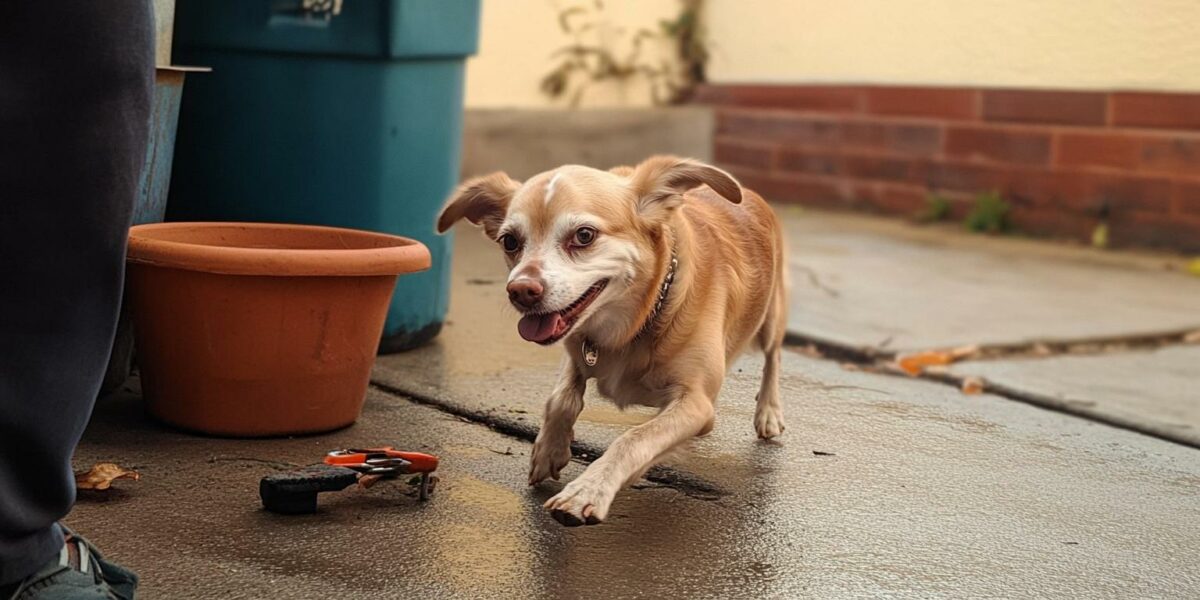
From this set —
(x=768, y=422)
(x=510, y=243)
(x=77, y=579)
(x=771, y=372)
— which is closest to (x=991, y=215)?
(x=771, y=372)

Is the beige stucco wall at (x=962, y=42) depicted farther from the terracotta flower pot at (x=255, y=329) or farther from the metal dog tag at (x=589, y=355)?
the terracotta flower pot at (x=255, y=329)

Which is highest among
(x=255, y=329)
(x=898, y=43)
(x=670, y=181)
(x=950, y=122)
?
(x=898, y=43)

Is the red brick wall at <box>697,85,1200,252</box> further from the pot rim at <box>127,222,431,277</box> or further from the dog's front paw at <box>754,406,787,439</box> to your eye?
the pot rim at <box>127,222,431,277</box>

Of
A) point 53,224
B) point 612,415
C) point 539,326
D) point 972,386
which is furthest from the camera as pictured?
point 972,386

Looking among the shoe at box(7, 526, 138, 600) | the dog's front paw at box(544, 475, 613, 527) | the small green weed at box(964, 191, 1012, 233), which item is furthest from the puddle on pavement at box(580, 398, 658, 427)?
the small green weed at box(964, 191, 1012, 233)

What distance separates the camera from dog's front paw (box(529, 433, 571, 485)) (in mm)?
2898

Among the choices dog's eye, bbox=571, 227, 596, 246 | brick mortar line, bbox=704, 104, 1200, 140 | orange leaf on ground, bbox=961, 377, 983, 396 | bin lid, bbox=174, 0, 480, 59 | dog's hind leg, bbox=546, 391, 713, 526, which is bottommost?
orange leaf on ground, bbox=961, 377, 983, 396

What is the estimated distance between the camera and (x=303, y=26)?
3.81m

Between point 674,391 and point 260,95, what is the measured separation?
1564mm

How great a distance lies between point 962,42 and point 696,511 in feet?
18.5

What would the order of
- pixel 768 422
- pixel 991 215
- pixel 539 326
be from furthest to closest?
pixel 991 215 → pixel 768 422 → pixel 539 326

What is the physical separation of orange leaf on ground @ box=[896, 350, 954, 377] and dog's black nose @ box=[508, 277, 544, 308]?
2.01 metres

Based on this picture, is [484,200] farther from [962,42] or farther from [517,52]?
[962,42]

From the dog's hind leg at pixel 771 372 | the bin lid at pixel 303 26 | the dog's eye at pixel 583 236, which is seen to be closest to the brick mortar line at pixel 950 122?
the dog's hind leg at pixel 771 372
